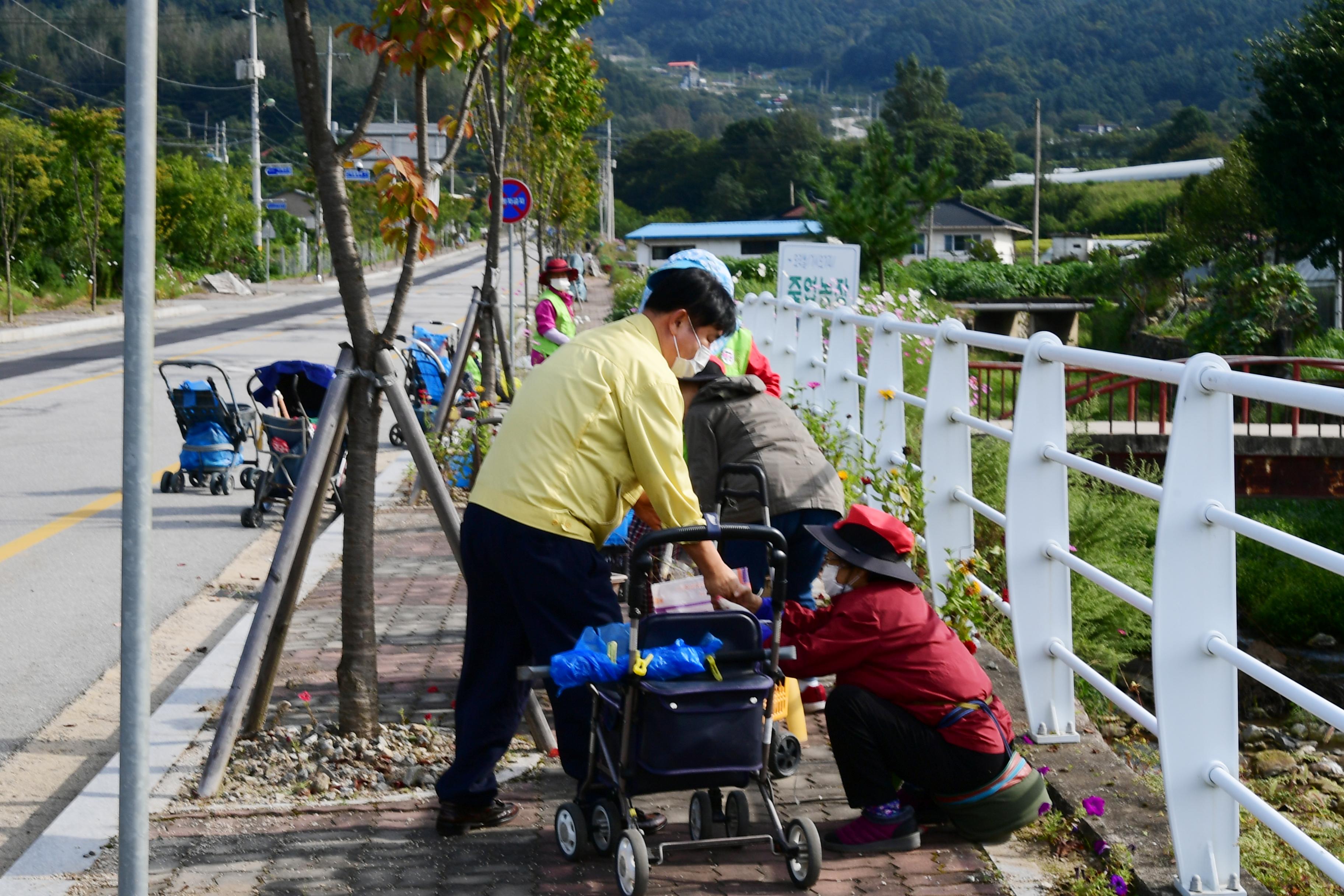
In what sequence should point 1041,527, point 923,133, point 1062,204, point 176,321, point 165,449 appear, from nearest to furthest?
point 1041,527 → point 165,449 → point 176,321 → point 1062,204 → point 923,133

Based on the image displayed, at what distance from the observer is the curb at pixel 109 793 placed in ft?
13.6

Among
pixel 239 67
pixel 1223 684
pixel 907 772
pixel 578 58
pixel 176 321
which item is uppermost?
pixel 239 67

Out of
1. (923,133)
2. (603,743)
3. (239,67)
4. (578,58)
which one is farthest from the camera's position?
(923,133)

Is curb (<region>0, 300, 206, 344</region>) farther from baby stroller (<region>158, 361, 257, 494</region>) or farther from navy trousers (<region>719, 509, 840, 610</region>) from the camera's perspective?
navy trousers (<region>719, 509, 840, 610</region>)

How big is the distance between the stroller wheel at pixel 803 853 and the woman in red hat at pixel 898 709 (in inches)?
11.5

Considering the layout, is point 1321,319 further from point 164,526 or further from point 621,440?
point 621,440

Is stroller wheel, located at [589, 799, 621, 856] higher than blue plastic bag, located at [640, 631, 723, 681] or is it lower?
lower

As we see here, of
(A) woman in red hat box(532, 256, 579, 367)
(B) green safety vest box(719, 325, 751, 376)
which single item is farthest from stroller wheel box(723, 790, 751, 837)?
(A) woman in red hat box(532, 256, 579, 367)

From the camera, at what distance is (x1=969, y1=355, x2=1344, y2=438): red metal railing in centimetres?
1417

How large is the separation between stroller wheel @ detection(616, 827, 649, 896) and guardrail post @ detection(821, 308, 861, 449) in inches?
196

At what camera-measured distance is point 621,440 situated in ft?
13.3

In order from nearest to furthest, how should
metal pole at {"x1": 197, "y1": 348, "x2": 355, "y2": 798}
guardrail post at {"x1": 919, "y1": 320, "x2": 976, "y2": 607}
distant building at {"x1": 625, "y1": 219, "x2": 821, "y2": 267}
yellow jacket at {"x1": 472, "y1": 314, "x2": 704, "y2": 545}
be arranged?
1. yellow jacket at {"x1": 472, "y1": 314, "x2": 704, "y2": 545}
2. metal pole at {"x1": 197, "y1": 348, "x2": 355, "y2": 798}
3. guardrail post at {"x1": 919, "y1": 320, "x2": 976, "y2": 607}
4. distant building at {"x1": 625, "y1": 219, "x2": 821, "y2": 267}

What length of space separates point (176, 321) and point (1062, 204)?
110m

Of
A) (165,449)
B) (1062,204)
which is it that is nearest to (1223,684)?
(165,449)
